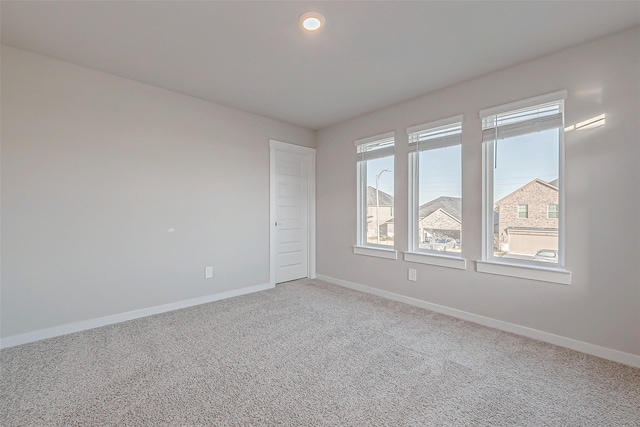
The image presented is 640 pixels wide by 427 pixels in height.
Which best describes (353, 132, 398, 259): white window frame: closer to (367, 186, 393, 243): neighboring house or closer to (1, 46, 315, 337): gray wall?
(367, 186, 393, 243): neighboring house

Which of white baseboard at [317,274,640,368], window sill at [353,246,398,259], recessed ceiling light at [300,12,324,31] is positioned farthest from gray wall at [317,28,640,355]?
recessed ceiling light at [300,12,324,31]

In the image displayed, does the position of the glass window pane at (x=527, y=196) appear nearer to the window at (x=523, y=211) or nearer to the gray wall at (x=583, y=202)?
the window at (x=523, y=211)

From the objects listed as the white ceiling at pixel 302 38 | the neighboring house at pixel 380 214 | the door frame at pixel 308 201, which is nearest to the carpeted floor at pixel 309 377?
the neighboring house at pixel 380 214

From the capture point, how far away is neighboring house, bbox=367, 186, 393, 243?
3.69 metres

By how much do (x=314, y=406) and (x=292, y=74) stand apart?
2735 millimetres

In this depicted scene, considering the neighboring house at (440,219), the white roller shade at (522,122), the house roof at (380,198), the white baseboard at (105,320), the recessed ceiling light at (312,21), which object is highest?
the recessed ceiling light at (312,21)

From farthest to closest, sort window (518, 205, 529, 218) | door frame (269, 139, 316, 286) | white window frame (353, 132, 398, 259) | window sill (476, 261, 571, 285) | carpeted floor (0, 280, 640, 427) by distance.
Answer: door frame (269, 139, 316, 286)
white window frame (353, 132, 398, 259)
window (518, 205, 529, 218)
window sill (476, 261, 571, 285)
carpeted floor (0, 280, 640, 427)

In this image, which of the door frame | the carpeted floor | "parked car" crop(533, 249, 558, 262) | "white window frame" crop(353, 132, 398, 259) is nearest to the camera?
the carpeted floor

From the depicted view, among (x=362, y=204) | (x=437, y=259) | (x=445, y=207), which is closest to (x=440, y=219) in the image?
(x=445, y=207)

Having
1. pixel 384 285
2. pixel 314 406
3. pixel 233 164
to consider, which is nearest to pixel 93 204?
pixel 233 164

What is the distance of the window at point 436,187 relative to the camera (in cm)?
304

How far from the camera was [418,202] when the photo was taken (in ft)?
11.1

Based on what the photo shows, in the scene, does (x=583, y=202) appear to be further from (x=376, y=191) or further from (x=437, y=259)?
(x=376, y=191)

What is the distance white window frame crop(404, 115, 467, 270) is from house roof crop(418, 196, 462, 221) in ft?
0.28
